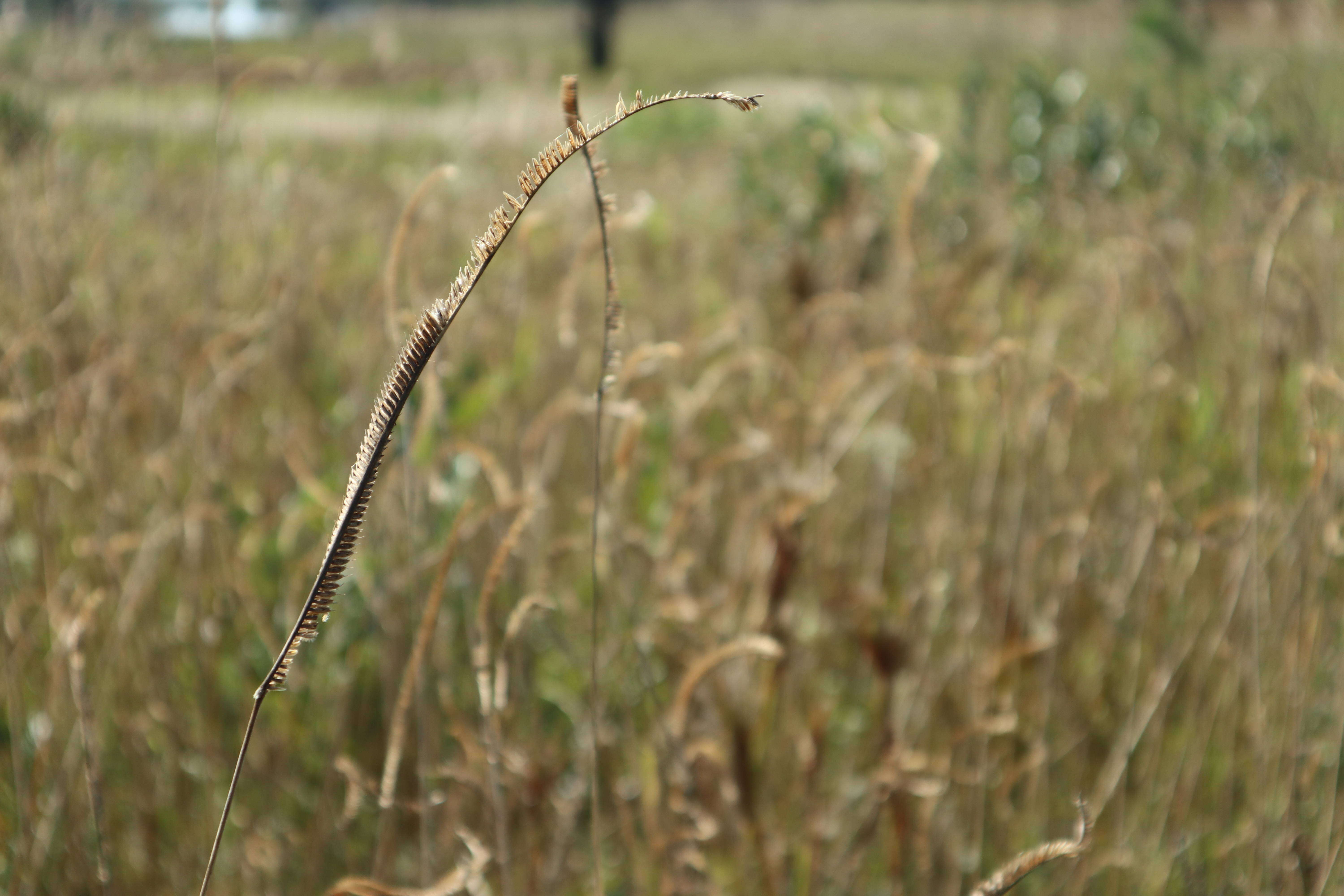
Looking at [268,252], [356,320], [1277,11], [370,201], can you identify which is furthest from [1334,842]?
[1277,11]

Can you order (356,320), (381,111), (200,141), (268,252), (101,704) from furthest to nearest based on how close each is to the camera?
(381,111)
(200,141)
(356,320)
(268,252)
(101,704)

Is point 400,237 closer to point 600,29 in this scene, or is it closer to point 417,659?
point 417,659

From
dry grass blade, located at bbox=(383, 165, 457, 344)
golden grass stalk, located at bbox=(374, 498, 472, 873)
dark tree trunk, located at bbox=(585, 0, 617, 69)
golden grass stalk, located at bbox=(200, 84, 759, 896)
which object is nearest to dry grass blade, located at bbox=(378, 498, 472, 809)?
golden grass stalk, located at bbox=(374, 498, 472, 873)

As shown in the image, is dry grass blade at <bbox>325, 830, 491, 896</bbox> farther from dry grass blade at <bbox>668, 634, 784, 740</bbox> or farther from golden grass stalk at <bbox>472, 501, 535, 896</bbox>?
dry grass blade at <bbox>668, 634, 784, 740</bbox>

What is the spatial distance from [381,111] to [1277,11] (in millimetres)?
2402

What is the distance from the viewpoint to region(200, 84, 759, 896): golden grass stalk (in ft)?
0.73

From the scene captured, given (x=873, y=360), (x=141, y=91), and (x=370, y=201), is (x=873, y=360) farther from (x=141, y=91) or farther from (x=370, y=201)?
(x=370, y=201)

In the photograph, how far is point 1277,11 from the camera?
2568 mm

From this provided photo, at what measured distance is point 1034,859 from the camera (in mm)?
366

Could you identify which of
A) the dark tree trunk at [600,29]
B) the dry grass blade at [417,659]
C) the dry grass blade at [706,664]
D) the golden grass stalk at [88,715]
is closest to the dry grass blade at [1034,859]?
the dry grass blade at [706,664]

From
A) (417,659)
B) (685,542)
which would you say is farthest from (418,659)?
(685,542)

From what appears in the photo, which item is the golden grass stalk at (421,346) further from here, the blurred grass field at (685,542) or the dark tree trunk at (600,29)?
the dark tree trunk at (600,29)

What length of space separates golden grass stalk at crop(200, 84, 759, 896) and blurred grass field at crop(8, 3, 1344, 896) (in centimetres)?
26

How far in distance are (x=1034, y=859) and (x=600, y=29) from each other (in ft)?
58.3
